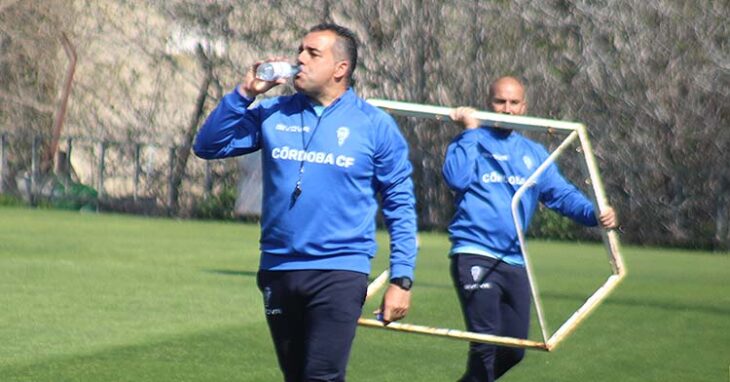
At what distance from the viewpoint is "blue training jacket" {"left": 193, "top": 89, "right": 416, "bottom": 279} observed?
251 inches

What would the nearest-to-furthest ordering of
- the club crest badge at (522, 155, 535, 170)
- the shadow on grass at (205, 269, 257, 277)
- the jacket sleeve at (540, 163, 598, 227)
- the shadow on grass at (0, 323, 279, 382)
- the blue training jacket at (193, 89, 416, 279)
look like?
the blue training jacket at (193, 89, 416, 279), the club crest badge at (522, 155, 535, 170), the jacket sleeve at (540, 163, 598, 227), the shadow on grass at (0, 323, 279, 382), the shadow on grass at (205, 269, 257, 277)

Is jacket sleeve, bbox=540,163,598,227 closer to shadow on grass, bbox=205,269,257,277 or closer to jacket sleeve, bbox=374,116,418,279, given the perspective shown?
jacket sleeve, bbox=374,116,418,279

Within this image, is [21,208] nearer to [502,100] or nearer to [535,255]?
[535,255]

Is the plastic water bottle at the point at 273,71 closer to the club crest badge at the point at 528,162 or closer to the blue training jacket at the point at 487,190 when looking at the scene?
the blue training jacket at the point at 487,190

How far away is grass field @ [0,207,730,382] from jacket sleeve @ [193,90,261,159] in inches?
136

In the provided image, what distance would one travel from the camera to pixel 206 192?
3008 cm

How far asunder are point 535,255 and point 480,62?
22.4 ft

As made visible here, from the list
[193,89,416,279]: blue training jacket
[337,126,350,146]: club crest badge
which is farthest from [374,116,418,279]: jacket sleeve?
[337,126,350,146]: club crest badge

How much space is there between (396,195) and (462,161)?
2.02 meters

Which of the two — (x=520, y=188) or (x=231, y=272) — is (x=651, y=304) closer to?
(x=231, y=272)

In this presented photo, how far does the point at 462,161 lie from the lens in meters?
8.50

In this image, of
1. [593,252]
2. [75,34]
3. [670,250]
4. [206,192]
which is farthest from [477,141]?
[75,34]

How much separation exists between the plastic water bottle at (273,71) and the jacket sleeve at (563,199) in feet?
9.72

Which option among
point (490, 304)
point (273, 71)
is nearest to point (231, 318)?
point (490, 304)
